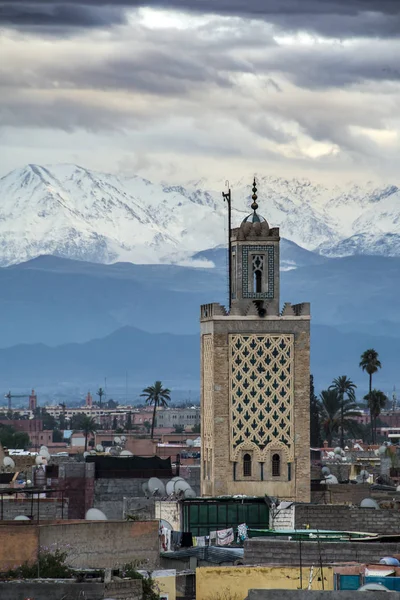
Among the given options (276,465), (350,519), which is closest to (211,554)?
(350,519)

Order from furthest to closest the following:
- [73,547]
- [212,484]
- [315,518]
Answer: [212,484], [315,518], [73,547]

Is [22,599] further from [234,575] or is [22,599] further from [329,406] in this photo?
[329,406]

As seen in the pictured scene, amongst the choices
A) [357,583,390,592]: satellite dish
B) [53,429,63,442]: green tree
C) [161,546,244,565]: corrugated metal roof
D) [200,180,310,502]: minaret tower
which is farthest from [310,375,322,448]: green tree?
[53,429,63,442]: green tree

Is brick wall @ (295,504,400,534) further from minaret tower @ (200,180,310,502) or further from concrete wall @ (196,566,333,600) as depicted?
minaret tower @ (200,180,310,502)

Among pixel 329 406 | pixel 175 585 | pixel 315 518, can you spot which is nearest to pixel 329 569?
pixel 175 585

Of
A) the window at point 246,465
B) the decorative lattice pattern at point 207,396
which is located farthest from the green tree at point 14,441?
the window at point 246,465

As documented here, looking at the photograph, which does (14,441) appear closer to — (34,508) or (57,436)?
(57,436)

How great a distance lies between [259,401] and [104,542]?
18181 mm

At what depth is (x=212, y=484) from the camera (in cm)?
5300

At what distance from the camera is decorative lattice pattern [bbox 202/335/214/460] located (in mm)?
53344

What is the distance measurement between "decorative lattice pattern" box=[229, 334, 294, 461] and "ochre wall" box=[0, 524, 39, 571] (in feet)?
64.0

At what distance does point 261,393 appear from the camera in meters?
53.0

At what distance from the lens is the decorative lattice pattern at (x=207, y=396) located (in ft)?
175

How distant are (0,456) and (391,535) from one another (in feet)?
118
